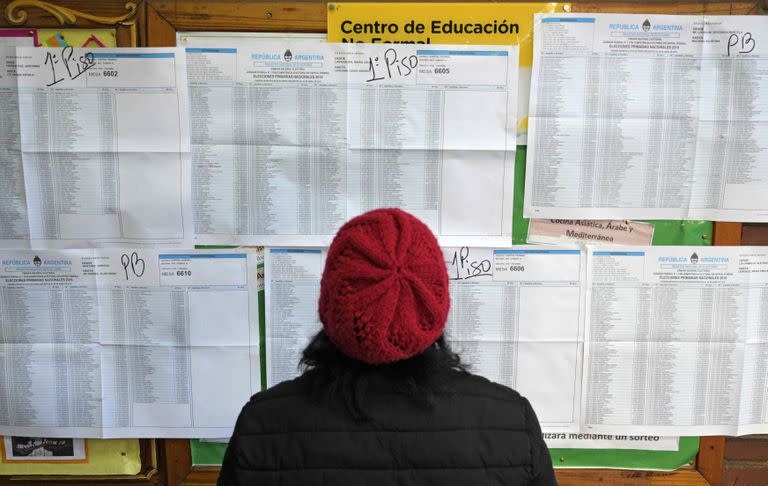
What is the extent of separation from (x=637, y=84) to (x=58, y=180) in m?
1.31

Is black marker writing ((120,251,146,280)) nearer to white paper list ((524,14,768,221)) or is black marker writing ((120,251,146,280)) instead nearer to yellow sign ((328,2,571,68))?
yellow sign ((328,2,571,68))

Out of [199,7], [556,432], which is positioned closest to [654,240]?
[556,432]

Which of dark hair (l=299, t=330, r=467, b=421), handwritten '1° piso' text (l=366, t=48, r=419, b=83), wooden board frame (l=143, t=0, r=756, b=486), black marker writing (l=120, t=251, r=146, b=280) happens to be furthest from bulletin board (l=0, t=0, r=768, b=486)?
dark hair (l=299, t=330, r=467, b=421)

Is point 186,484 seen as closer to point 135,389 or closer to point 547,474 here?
point 135,389

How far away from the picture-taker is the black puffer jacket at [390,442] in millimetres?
676

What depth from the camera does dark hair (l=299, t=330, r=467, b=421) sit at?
68 cm

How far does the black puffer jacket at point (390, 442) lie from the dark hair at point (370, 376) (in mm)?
11

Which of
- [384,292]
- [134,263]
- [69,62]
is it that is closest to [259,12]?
[69,62]

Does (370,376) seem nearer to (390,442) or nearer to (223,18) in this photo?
(390,442)

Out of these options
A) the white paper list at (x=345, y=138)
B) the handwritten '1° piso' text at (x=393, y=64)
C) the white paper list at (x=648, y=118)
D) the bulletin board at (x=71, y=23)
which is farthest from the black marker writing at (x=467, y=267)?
the bulletin board at (x=71, y=23)

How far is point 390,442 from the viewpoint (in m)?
0.68

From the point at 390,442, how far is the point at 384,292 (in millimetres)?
207

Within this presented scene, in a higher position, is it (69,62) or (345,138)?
(69,62)

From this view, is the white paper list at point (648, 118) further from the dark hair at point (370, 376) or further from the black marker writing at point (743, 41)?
the dark hair at point (370, 376)
